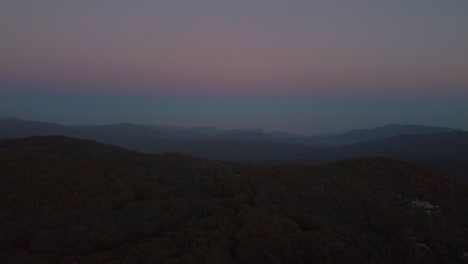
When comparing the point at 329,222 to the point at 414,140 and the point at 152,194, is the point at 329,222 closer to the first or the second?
the point at 152,194

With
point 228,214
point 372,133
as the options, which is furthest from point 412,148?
point 372,133

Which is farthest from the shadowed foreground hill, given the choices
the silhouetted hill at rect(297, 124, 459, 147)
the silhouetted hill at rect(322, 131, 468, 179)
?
the silhouetted hill at rect(297, 124, 459, 147)

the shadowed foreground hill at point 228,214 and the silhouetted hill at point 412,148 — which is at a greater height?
the shadowed foreground hill at point 228,214

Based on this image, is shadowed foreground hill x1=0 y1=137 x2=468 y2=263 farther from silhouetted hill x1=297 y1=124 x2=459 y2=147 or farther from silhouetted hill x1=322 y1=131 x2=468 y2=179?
silhouetted hill x1=297 y1=124 x2=459 y2=147

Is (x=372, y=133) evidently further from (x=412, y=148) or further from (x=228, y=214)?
(x=228, y=214)

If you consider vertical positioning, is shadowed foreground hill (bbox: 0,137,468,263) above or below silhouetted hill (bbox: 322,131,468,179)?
above

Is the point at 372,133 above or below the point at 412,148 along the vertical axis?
above

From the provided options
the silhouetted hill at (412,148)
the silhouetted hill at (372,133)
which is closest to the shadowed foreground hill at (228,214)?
the silhouetted hill at (412,148)

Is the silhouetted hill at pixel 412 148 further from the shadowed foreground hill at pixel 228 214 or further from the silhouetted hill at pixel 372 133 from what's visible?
the silhouetted hill at pixel 372 133
